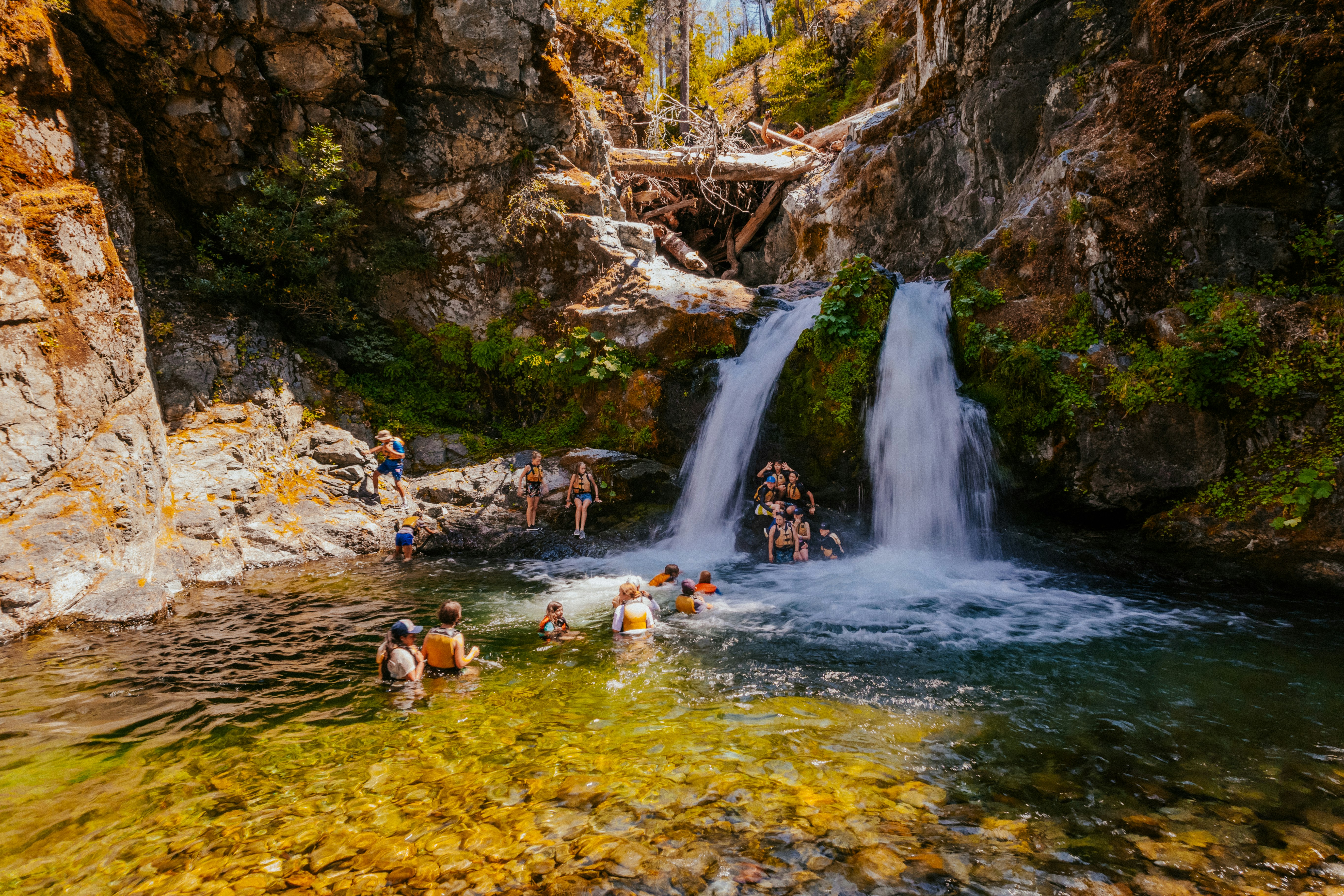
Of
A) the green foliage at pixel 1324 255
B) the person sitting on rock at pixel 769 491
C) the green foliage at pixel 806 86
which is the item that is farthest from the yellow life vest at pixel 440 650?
the green foliage at pixel 806 86

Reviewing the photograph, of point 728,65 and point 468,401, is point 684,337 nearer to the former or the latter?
point 468,401

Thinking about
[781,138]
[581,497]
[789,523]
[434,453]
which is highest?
[781,138]

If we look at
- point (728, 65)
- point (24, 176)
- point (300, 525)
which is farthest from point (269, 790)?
point (728, 65)

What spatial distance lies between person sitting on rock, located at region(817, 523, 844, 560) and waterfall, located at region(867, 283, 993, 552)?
0.75 meters

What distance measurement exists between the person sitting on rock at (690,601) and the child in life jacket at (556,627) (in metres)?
1.40

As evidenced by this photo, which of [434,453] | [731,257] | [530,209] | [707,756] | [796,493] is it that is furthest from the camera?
[731,257]

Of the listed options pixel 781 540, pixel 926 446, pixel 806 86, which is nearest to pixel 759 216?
pixel 806 86

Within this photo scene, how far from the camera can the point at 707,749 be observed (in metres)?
4.21

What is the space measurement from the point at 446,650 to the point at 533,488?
624cm

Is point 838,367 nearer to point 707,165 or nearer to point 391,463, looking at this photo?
point 391,463

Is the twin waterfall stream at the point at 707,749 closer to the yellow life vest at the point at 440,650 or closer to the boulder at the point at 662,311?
the yellow life vest at the point at 440,650

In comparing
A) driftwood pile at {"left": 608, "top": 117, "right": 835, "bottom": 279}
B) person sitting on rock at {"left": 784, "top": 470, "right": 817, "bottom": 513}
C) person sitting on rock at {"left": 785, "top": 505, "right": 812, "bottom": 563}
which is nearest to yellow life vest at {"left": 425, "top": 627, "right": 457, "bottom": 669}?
person sitting on rock at {"left": 785, "top": 505, "right": 812, "bottom": 563}

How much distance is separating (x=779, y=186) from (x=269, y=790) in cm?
2091

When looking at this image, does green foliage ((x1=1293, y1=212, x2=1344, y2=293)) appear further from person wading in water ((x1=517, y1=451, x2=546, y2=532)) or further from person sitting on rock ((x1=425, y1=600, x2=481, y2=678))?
person wading in water ((x1=517, y1=451, x2=546, y2=532))
